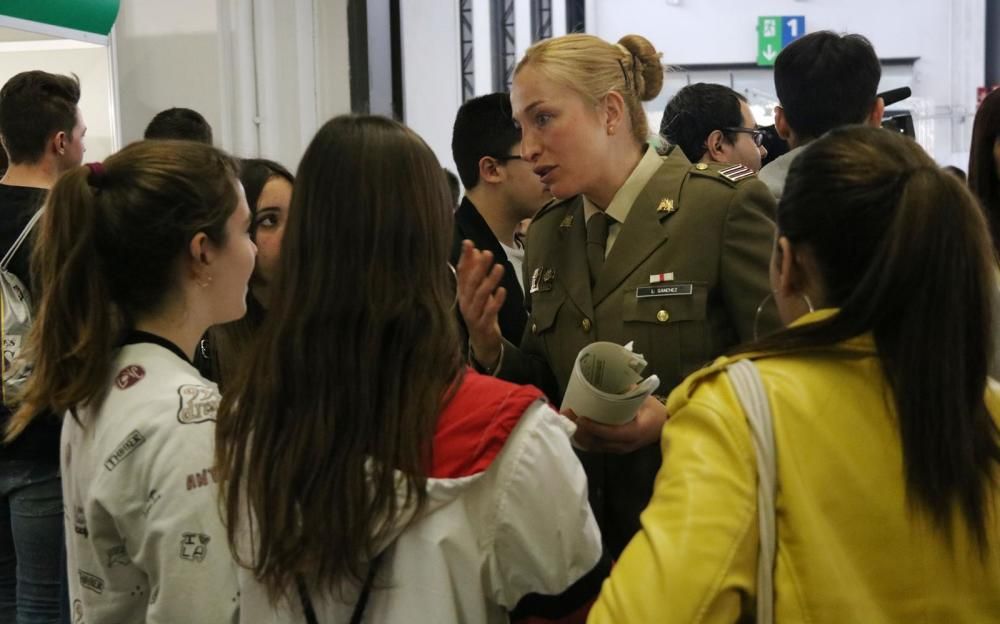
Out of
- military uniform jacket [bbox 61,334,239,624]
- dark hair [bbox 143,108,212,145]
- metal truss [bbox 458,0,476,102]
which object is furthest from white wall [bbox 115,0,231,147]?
military uniform jacket [bbox 61,334,239,624]

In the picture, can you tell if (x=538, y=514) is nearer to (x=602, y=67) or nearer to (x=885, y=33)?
(x=602, y=67)

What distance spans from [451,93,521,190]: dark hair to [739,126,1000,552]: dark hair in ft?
5.79

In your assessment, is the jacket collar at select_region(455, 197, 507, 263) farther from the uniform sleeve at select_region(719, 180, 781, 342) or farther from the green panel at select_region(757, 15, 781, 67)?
the green panel at select_region(757, 15, 781, 67)

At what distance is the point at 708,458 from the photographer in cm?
107

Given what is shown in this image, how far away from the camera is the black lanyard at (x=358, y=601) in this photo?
119cm

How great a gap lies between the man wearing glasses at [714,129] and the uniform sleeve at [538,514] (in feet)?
7.57

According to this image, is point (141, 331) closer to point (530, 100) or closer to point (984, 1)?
point (530, 100)

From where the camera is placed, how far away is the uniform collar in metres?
1.99

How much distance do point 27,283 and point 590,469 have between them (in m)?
1.47

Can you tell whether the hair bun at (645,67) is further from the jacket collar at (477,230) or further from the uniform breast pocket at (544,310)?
the jacket collar at (477,230)

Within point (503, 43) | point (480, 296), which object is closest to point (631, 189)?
point (480, 296)

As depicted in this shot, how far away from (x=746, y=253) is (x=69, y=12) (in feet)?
8.79

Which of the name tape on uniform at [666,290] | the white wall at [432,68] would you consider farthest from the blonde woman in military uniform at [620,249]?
the white wall at [432,68]

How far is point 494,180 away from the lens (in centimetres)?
284
